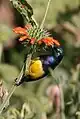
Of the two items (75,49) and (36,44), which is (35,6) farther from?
(36,44)

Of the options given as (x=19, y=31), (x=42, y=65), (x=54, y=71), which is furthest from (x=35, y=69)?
(x=54, y=71)

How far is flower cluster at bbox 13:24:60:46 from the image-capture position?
65.2 inches

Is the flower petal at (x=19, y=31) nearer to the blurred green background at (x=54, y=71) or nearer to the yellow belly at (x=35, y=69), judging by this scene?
the yellow belly at (x=35, y=69)

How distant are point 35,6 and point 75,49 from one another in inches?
19.8

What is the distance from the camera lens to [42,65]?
68.4 inches

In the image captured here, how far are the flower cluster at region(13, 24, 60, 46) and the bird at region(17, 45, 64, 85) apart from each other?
0.09m

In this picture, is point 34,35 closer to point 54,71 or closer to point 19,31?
point 19,31

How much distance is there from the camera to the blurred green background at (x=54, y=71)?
246 centimetres

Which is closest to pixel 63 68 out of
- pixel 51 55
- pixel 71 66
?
pixel 71 66

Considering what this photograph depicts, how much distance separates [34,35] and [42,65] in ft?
0.37

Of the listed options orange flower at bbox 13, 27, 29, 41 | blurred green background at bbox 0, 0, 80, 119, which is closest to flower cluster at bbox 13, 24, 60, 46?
orange flower at bbox 13, 27, 29, 41

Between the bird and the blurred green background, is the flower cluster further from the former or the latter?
the blurred green background

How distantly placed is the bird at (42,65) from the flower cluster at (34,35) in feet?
0.29

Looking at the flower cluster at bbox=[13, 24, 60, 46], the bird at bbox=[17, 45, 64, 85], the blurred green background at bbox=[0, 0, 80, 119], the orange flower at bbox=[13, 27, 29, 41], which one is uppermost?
the orange flower at bbox=[13, 27, 29, 41]
